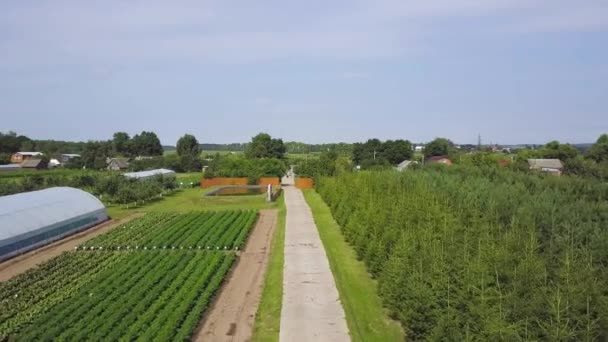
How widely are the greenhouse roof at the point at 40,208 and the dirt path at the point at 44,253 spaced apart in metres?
1.27

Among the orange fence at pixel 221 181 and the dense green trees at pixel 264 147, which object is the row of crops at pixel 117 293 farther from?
the dense green trees at pixel 264 147

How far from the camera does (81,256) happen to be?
922 inches

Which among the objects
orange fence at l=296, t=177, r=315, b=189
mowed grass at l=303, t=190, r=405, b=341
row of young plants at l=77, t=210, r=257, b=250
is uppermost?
orange fence at l=296, t=177, r=315, b=189

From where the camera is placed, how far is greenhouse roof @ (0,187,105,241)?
24.6 metres

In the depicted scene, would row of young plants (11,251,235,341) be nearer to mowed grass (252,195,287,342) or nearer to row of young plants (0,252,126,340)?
row of young plants (0,252,126,340)

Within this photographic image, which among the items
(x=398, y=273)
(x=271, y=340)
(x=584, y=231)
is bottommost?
(x=271, y=340)

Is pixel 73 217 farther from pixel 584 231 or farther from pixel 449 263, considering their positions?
pixel 584 231

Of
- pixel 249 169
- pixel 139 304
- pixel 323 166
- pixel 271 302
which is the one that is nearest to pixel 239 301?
pixel 271 302

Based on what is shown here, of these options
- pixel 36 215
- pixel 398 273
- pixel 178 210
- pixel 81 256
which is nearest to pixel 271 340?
pixel 398 273

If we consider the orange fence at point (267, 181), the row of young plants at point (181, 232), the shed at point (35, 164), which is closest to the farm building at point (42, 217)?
the row of young plants at point (181, 232)

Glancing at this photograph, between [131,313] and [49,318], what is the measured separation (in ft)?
8.80

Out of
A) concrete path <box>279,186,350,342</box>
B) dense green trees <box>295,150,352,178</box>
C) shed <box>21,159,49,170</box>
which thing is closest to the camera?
concrete path <box>279,186,350,342</box>

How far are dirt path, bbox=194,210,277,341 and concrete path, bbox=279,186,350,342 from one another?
115 cm

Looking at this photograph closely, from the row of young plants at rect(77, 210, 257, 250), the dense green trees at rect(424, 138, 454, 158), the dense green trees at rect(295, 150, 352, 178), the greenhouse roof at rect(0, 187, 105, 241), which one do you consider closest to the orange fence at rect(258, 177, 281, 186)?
the dense green trees at rect(295, 150, 352, 178)
